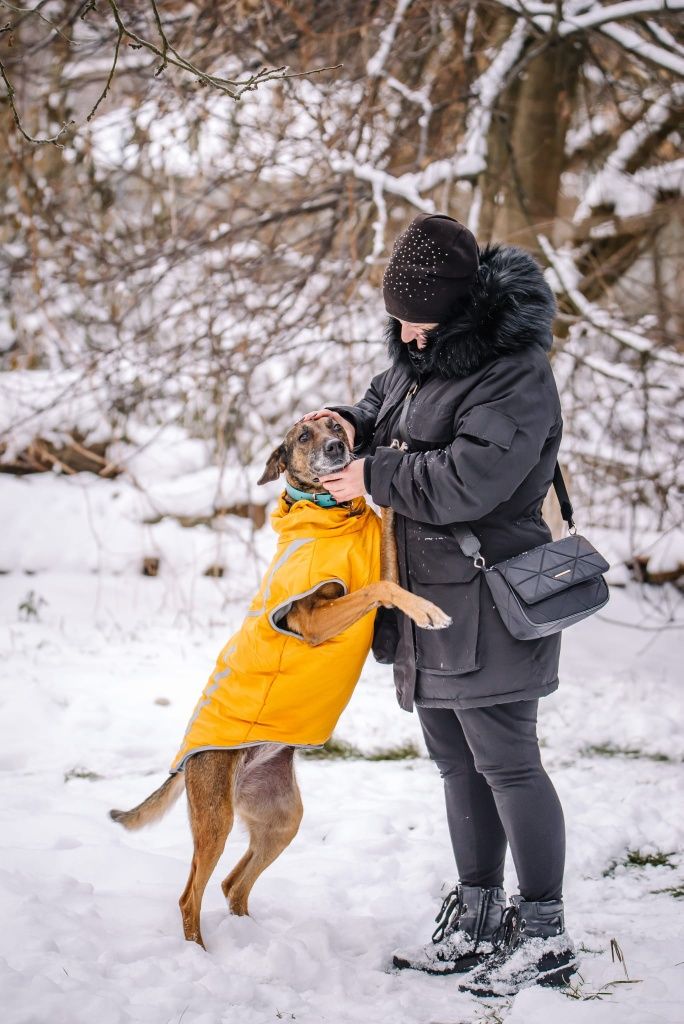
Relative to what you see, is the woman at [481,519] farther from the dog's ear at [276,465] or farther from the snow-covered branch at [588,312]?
the snow-covered branch at [588,312]

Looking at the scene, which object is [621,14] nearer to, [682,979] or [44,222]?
[44,222]

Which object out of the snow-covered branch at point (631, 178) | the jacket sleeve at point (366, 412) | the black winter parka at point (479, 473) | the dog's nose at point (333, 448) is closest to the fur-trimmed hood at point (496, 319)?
the black winter parka at point (479, 473)

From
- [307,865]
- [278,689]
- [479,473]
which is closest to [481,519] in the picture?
[479,473]

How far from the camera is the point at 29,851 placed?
2.68 meters

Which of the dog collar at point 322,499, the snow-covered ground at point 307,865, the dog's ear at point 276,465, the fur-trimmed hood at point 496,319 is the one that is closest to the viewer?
the snow-covered ground at point 307,865

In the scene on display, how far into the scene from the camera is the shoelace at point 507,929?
2.30 m

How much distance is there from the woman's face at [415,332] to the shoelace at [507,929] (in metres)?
1.64

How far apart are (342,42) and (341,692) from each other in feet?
14.2

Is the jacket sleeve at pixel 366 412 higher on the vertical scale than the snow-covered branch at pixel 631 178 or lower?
lower

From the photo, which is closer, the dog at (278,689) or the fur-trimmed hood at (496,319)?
the fur-trimmed hood at (496,319)

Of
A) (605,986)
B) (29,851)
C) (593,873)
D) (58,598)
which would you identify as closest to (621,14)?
(593,873)

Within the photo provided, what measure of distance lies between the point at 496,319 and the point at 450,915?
174cm

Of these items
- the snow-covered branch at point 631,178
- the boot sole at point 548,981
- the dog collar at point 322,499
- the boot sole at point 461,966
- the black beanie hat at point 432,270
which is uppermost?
the snow-covered branch at point 631,178

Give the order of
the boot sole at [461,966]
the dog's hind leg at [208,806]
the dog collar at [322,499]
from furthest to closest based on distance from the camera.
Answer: the dog collar at [322,499] < the dog's hind leg at [208,806] < the boot sole at [461,966]
